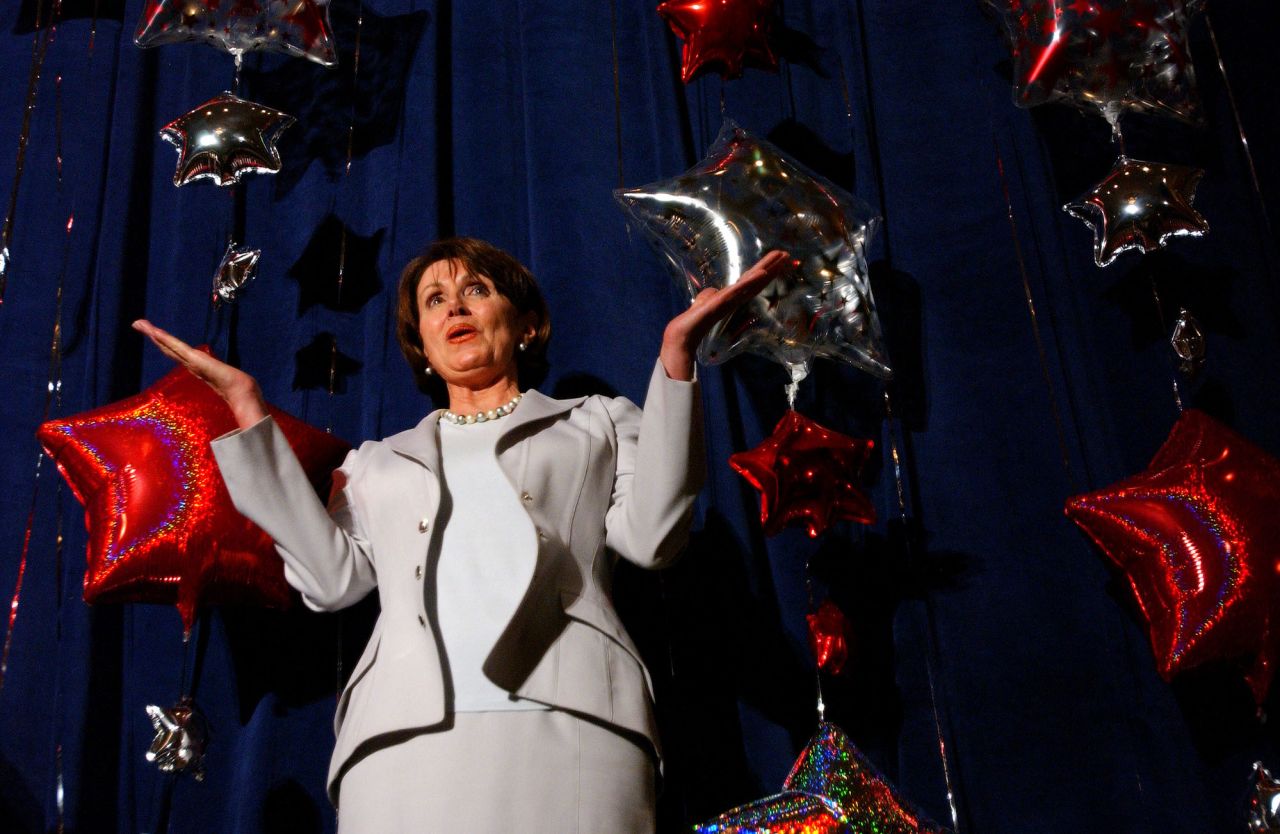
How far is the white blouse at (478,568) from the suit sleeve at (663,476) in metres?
0.14

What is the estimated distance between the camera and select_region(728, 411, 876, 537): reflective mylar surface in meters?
1.80

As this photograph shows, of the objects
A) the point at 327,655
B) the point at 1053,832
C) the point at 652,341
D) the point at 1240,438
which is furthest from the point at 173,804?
the point at 1240,438

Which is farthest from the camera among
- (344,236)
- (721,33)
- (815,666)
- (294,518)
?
(344,236)

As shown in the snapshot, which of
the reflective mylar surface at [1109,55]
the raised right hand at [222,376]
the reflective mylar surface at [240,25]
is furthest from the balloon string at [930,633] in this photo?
the reflective mylar surface at [240,25]

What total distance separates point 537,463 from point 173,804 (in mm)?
883

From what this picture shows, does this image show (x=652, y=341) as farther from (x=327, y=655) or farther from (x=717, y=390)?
(x=327, y=655)

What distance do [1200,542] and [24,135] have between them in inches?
87.1

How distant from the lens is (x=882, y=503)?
6.91ft

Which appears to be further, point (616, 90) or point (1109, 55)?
point (616, 90)

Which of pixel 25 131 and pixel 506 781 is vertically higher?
pixel 25 131

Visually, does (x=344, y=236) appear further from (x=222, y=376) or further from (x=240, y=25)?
(x=222, y=376)

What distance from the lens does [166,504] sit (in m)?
1.76

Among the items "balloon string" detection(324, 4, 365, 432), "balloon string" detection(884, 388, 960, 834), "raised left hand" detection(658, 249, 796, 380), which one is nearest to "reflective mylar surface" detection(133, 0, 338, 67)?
"balloon string" detection(324, 4, 365, 432)

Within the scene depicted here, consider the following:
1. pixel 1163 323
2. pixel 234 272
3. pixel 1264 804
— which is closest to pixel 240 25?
pixel 234 272
